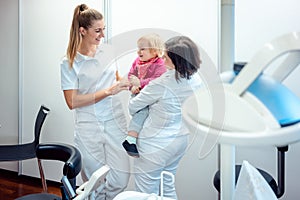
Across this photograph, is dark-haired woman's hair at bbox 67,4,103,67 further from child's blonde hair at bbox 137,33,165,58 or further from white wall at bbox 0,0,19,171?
white wall at bbox 0,0,19,171

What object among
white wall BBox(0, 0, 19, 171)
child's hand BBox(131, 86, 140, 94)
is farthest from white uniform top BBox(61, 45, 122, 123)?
white wall BBox(0, 0, 19, 171)

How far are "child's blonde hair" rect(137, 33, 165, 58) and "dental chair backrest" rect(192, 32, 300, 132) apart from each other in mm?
1060

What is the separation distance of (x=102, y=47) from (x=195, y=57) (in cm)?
63

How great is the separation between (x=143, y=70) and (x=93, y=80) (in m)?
0.43


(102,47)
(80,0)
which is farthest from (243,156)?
(80,0)

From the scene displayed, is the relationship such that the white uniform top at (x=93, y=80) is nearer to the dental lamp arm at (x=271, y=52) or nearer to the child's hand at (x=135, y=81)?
the child's hand at (x=135, y=81)

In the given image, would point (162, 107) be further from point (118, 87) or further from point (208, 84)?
point (208, 84)

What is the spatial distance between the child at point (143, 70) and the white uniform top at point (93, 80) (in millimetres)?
203

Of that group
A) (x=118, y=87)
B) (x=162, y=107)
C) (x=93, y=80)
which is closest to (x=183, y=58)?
(x=162, y=107)

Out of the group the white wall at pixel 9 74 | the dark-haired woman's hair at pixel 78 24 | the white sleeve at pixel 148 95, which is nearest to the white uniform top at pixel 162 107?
the white sleeve at pixel 148 95

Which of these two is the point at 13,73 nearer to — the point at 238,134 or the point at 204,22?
the point at 204,22

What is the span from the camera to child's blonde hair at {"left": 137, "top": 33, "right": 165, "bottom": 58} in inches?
61.2

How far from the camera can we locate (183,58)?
1.50 m

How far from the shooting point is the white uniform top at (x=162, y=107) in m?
1.53
